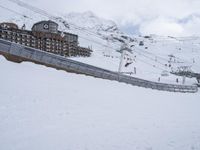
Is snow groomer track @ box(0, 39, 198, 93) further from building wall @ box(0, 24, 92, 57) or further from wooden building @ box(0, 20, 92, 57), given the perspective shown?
wooden building @ box(0, 20, 92, 57)

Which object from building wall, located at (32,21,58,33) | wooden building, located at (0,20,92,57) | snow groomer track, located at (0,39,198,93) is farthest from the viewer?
building wall, located at (32,21,58,33)

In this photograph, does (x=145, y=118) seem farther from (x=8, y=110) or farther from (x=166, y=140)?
(x=8, y=110)

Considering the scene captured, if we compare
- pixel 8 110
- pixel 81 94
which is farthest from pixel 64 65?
pixel 8 110

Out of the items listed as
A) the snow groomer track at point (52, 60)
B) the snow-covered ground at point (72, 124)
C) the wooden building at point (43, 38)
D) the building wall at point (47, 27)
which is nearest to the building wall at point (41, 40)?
the wooden building at point (43, 38)

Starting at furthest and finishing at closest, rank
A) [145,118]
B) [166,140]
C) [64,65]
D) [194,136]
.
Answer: [64,65], [145,118], [194,136], [166,140]

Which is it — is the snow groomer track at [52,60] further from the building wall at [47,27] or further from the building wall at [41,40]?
the building wall at [47,27]

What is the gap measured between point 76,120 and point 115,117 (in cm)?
258

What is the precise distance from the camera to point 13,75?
17672 mm

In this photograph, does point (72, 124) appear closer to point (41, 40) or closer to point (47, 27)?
point (41, 40)

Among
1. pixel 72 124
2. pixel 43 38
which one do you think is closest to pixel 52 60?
pixel 72 124

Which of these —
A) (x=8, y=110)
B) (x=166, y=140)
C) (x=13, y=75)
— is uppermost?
(x=13, y=75)

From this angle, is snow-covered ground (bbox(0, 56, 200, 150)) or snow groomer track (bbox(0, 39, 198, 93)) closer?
snow-covered ground (bbox(0, 56, 200, 150))

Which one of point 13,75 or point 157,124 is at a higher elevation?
point 13,75

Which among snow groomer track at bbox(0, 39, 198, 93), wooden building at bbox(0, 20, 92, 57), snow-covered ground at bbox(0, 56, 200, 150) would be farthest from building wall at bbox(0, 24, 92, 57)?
snow-covered ground at bbox(0, 56, 200, 150)
